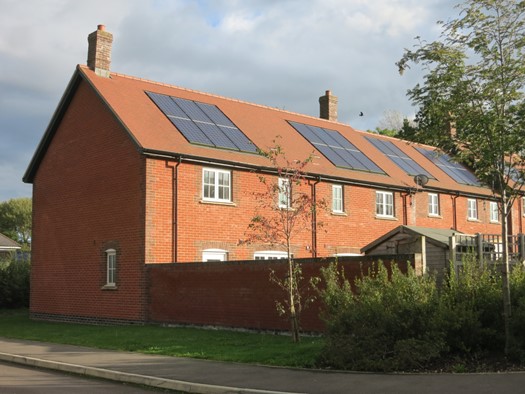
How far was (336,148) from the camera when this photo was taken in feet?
92.1

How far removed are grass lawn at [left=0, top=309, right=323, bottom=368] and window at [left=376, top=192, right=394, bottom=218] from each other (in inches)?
485

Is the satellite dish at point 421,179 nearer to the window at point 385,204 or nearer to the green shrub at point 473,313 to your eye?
the window at point 385,204

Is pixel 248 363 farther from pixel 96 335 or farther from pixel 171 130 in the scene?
pixel 171 130

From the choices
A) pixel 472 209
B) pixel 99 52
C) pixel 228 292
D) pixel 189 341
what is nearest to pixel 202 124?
pixel 99 52

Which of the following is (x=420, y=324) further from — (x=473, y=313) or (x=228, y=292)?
(x=228, y=292)

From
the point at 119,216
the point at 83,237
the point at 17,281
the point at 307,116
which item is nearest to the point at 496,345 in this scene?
the point at 119,216

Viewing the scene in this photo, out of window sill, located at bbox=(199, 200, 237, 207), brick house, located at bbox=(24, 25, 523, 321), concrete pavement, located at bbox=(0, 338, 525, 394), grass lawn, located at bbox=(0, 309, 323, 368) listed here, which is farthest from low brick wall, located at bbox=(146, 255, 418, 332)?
concrete pavement, located at bbox=(0, 338, 525, 394)

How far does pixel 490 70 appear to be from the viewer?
10992mm

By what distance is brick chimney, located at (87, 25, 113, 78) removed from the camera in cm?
2422

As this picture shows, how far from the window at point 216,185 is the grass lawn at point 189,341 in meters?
5.11

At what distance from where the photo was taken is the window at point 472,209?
32.0 meters

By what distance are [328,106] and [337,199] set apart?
408 inches

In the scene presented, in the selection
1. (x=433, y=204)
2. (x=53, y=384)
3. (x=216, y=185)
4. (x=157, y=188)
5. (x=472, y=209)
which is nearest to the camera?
(x=53, y=384)

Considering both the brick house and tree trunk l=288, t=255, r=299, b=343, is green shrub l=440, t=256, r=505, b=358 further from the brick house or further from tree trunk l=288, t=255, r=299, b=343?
the brick house
